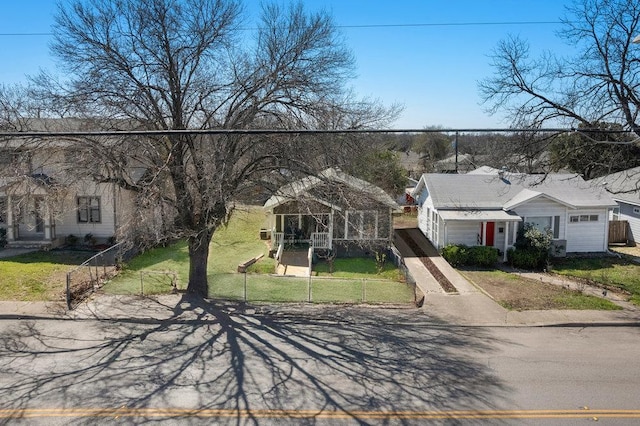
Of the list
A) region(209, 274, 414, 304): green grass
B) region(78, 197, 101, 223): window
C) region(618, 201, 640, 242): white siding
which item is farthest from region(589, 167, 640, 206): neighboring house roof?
region(78, 197, 101, 223): window

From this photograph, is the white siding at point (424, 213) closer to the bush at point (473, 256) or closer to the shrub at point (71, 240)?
the bush at point (473, 256)

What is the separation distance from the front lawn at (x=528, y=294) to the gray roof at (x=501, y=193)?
4.53 metres

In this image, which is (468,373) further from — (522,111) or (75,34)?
(75,34)

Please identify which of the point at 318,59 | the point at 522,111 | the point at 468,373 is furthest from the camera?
the point at 522,111

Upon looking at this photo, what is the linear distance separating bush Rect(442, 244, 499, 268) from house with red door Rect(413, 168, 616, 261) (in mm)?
1339

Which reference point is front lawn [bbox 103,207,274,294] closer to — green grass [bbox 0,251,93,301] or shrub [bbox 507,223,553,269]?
green grass [bbox 0,251,93,301]

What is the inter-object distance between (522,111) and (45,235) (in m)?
21.6

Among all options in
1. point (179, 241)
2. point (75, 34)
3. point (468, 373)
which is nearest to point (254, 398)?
point (468, 373)

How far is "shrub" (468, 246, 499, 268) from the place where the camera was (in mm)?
21094

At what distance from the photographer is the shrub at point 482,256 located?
69.2ft

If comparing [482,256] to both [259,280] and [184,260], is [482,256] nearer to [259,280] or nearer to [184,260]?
[259,280]

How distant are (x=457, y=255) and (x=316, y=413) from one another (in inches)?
559

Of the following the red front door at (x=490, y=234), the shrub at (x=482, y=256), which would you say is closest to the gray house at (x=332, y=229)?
the shrub at (x=482, y=256)

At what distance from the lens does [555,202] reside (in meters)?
22.9
